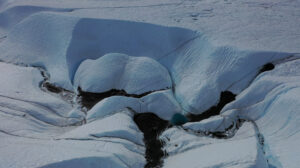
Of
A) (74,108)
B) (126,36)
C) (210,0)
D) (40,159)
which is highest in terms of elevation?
(210,0)

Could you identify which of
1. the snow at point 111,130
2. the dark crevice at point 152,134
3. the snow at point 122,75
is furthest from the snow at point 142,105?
the snow at point 122,75

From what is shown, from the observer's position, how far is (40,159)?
14.5ft

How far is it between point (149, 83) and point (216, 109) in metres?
1.74

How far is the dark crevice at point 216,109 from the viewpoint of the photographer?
6216 millimetres

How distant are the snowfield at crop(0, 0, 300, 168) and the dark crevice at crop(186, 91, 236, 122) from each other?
3 cm

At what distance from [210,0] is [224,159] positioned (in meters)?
6.81

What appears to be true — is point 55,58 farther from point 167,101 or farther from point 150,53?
point 167,101

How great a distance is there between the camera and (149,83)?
695 centimetres

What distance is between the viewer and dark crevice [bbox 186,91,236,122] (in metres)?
6.22

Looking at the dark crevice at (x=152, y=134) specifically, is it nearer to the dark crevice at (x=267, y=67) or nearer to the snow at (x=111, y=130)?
the snow at (x=111, y=130)

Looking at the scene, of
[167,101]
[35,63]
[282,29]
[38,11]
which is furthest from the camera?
[38,11]

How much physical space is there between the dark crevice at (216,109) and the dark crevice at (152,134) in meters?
0.61

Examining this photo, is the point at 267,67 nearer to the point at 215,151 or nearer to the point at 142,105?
the point at 215,151

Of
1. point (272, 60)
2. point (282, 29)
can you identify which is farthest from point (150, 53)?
point (282, 29)
